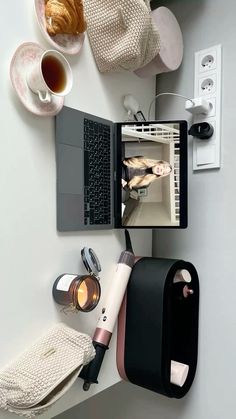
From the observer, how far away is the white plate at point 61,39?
86 cm

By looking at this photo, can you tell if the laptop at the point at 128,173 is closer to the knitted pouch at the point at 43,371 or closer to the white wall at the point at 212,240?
the white wall at the point at 212,240

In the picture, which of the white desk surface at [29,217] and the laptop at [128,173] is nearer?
the white desk surface at [29,217]

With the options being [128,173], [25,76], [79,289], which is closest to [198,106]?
[128,173]

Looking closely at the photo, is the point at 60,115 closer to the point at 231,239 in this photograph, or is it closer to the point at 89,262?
the point at 89,262

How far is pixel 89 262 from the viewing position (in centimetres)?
96

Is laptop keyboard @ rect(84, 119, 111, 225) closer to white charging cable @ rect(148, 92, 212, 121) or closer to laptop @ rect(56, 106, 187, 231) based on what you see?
laptop @ rect(56, 106, 187, 231)

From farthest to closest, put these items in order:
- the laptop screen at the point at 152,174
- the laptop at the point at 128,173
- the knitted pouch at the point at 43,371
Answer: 1. the laptop screen at the point at 152,174
2. the laptop at the point at 128,173
3. the knitted pouch at the point at 43,371

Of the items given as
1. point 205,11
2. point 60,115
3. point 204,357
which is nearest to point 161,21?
point 205,11

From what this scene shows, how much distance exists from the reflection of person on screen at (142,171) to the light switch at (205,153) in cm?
14

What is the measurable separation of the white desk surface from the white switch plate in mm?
379

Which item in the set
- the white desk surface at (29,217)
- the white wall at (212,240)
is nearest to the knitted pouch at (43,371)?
the white desk surface at (29,217)

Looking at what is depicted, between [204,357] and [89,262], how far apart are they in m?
0.52

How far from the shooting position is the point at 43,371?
76 cm

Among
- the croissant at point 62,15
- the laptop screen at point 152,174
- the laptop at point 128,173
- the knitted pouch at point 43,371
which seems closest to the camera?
the knitted pouch at point 43,371
